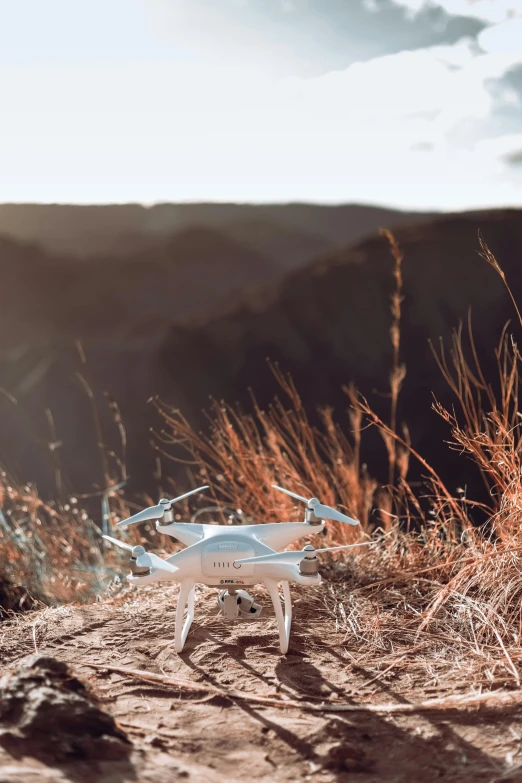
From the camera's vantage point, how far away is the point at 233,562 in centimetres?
192

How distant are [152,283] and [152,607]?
9.83 meters

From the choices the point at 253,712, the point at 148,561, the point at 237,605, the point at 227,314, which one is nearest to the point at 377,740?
the point at 253,712

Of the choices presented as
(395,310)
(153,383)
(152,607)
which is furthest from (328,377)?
(152,607)

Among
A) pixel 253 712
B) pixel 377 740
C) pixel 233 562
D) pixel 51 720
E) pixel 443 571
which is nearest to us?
pixel 51 720

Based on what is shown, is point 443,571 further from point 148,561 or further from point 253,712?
point 148,561

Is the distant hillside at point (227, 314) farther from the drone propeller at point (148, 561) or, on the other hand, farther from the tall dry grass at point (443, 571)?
the drone propeller at point (148, 561)

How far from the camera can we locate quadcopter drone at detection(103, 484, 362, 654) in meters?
1.87

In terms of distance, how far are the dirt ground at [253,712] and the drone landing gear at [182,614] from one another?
0.05m

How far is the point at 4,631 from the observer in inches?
95.6

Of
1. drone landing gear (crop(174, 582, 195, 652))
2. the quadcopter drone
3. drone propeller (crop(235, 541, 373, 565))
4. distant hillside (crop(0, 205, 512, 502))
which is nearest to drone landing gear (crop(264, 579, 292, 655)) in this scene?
the quadcopter drone

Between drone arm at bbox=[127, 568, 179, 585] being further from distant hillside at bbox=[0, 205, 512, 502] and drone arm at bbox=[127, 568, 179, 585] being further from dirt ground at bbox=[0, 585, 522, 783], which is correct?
distant hillside at bbox=[0, 205, 512, 502]

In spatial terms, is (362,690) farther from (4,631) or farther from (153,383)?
(153,383)

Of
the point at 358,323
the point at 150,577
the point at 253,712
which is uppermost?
the point at 358,323

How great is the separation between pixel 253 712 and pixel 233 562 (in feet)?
1.13
